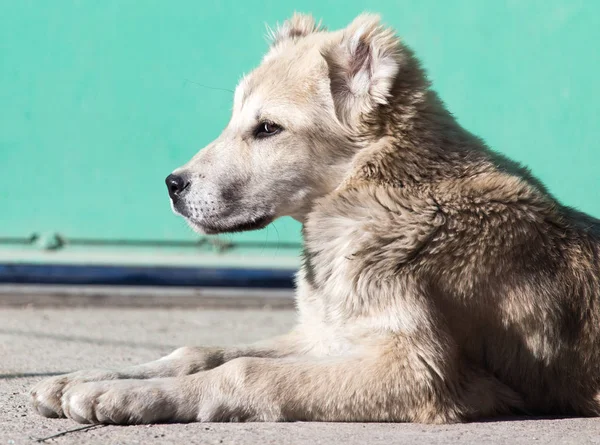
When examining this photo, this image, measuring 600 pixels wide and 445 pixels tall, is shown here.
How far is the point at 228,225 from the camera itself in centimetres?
381

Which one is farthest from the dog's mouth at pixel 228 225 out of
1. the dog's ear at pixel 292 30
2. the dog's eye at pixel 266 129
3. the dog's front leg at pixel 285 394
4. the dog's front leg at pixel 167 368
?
the dog's ear at pixel 292 30

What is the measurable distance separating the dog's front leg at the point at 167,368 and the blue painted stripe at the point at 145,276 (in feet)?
10.0

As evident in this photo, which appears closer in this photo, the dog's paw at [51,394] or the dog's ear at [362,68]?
the dog's paw at [51,394]

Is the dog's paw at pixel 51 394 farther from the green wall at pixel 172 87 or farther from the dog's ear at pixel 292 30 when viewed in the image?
the green wall at pixel 172 87

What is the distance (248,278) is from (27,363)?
2.84m

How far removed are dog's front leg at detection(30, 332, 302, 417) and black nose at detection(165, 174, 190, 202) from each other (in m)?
0.61

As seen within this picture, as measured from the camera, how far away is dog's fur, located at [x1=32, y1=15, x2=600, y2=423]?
10.5 feet

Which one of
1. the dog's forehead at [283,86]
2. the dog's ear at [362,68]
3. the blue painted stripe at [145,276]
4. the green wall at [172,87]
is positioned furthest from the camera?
the blue painted stripe at [145,276]

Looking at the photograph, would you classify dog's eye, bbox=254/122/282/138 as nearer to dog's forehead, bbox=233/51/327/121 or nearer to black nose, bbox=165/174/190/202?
dog's forehead, bbox=233/51/327/121

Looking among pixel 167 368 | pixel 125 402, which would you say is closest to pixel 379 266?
pixel 167 368

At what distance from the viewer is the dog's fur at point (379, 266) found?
10.5ft

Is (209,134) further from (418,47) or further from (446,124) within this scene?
(446,124)

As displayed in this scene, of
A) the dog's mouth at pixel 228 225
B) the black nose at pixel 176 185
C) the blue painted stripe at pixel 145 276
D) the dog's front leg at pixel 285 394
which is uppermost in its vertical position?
the black nose at pixel 176 185

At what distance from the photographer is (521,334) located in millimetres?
3461
